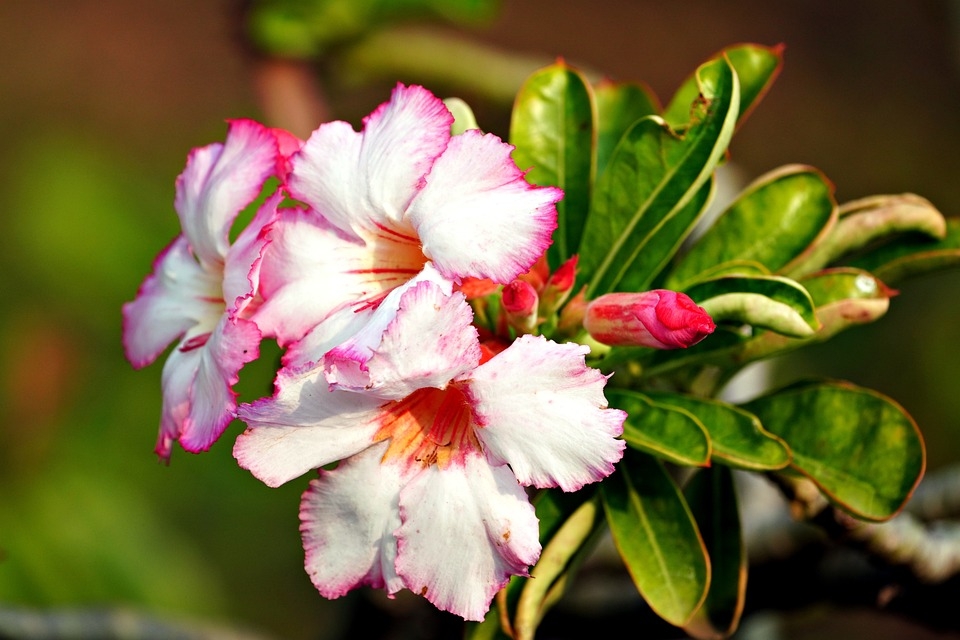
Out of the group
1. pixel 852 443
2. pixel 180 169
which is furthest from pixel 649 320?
pixel 180 169

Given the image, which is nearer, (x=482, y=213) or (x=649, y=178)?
(x=482, y=213)

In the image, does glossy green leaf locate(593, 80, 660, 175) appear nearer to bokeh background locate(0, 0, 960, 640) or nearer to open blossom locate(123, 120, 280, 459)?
open blossom locate(123, 120, 280, 459)

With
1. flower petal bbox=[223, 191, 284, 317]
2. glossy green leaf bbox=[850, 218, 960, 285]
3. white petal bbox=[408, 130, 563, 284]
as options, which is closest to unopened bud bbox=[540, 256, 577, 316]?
white petal bbox=[408, 130, 563, 284]

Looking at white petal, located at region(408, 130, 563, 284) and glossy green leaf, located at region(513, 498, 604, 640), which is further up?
white petal, located at region(408, 130, 563, 284)

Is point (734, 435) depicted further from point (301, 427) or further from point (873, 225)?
point (301, 427)

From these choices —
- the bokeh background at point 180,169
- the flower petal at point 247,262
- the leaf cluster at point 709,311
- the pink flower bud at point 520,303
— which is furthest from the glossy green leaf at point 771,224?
the bokeh background at point 180,169

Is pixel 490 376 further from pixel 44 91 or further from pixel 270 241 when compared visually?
pixel 44 91

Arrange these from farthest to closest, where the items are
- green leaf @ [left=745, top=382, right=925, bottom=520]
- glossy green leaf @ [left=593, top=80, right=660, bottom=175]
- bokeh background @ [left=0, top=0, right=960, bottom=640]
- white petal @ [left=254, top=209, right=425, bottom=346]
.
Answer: bokeh background @ [left=0, top=0, right=960, bottom=640] < glossy green leaf @ [left=593, top=80, right=660, bottom=175] < green leaf @ [left=745, top=382, right=925, bottom=520] < white petal @ [left=254, top=209, right=425, bottom=346]

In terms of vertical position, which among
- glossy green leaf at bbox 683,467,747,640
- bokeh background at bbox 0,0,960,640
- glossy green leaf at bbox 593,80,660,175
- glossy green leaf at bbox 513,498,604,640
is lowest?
bokeh background at bbox 0,0,960,640
